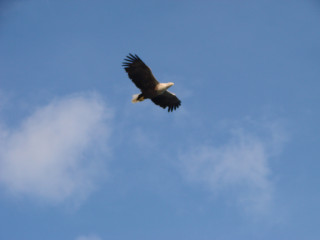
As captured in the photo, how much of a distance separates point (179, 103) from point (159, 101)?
1.03 m

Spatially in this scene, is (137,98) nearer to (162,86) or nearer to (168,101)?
(162,86)

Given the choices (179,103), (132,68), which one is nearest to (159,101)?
(179,103)

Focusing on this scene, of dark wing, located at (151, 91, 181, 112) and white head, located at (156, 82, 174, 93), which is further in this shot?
dark wing, located at (151, 91, 181, 112)

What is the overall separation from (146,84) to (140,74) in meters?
0.60

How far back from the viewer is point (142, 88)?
693 inches

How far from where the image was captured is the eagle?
55.4 ft

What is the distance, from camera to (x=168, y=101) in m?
19.2

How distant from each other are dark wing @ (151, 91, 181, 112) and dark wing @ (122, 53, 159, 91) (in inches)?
57.7

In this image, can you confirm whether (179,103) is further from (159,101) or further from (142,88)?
(142,88)

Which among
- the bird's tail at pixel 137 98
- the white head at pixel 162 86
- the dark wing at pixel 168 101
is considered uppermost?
the dark wing at pixel 168 101

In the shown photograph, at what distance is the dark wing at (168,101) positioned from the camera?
19016 millimetres

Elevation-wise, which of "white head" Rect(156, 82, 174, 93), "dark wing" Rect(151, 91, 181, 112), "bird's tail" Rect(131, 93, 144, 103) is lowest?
"bird's tail" Rect(131, 93, 144, 103)

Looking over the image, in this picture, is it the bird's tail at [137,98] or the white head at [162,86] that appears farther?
the bird's tail at [137,98]

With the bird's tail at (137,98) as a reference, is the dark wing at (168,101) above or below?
above
